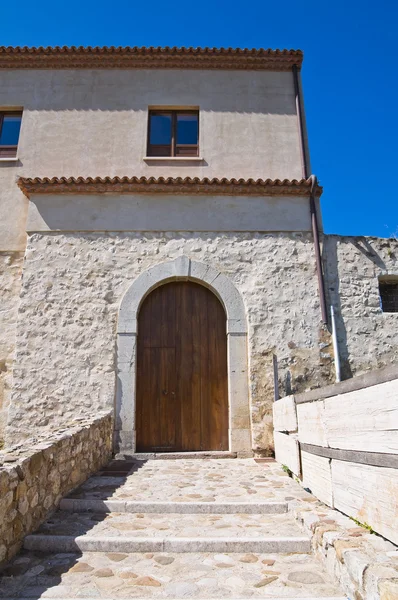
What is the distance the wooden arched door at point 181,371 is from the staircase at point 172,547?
6.77 ft

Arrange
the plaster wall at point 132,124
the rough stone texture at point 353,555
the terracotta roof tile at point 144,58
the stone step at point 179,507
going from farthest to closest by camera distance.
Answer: the terracotta roof tile at point 144,58 → the plaster wall at point 132,124 → the stone step at point 179,507 → the rough stone texture at point 353,555

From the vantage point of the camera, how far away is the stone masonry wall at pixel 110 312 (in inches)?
273

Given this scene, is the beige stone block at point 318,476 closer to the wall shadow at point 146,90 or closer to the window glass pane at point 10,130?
the wall shadow at point 146,90

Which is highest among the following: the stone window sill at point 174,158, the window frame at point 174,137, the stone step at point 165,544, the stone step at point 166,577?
the window frame at point 174,137

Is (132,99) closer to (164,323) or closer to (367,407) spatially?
(164,323)

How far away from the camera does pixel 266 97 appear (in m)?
8.95

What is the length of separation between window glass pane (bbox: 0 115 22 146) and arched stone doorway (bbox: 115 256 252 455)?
13.7ft

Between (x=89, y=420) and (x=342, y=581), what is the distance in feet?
13.3

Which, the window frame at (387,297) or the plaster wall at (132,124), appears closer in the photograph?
the window frame at (387,297)

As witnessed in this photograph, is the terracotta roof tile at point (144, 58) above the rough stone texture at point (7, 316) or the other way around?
above

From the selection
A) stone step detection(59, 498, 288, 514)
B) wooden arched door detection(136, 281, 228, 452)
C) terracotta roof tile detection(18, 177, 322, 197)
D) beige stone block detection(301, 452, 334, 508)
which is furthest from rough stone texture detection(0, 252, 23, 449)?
beige stone block detection(301, 452, 334, 508)

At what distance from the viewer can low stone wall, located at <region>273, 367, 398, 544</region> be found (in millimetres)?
2504

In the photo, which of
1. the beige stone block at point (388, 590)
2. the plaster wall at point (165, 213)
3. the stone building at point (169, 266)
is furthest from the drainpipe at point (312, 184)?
the beige stone block at point (388, 590)

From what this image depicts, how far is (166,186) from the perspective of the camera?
25.6ft
